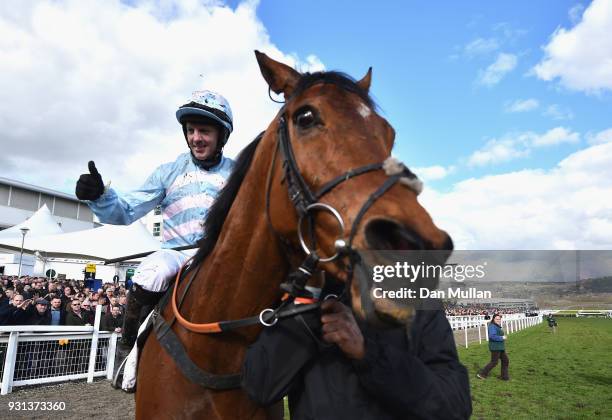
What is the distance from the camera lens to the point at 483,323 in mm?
24531

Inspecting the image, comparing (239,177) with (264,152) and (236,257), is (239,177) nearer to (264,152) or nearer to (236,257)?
(264,152)

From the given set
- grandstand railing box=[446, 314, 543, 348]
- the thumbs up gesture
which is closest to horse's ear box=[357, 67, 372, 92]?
the thumbs up gesture

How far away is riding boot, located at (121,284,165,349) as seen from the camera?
2879 millimetres

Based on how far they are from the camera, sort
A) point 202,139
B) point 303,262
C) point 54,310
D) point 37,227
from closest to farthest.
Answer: point 303,262 < point 202,139 < point 54,310 < point 37,227

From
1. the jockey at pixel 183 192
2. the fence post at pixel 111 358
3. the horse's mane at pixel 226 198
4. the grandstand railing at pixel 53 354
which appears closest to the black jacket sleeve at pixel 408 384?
the horse's mane at pixel 226 198

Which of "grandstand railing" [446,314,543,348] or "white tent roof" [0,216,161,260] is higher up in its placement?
"white tent roof" [0,216,161,260]

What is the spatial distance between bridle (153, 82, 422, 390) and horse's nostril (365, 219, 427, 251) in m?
0.07

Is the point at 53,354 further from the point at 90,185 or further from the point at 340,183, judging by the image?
the point at 340,183

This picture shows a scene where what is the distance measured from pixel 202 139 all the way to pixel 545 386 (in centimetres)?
1320

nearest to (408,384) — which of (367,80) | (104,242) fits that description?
(367,80)

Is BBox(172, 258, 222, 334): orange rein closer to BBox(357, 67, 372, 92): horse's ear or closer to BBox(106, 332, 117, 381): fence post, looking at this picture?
BBox(357, 67, 372, 92): horse's ear

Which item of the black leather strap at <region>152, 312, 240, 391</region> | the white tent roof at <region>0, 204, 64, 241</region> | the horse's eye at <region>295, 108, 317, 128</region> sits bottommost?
the black leather strap at <region>152, 312, 240, 391</region>

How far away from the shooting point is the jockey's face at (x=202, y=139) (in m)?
3.21

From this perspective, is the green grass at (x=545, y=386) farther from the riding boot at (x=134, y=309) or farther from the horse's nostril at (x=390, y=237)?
the horse's nostril at (x=390, y=237)
